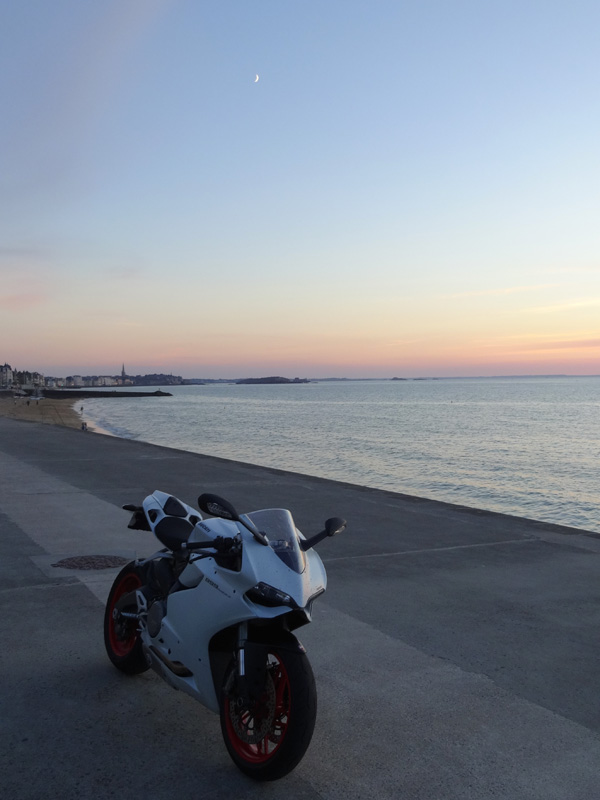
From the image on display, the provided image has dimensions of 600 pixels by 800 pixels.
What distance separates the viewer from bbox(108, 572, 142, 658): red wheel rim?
4430 millimetres

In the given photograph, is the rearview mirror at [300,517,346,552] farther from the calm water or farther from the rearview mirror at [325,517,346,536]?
the calm water

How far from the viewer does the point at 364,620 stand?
555 cm

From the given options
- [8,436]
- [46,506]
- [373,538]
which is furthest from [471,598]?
[8,436]

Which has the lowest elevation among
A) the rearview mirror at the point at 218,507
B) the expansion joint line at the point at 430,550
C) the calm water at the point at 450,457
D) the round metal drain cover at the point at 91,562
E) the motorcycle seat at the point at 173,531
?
the calm water at the point at 450,457

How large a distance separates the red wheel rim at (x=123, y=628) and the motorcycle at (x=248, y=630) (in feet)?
1.96

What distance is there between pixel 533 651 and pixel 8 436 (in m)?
22.6

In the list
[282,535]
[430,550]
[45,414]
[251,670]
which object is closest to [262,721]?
[251,670]

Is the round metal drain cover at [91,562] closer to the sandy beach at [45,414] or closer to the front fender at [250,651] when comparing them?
the front fender at [250,651]

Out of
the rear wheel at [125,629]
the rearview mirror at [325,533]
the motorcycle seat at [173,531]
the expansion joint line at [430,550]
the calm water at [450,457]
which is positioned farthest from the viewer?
the calm water at [450,457]

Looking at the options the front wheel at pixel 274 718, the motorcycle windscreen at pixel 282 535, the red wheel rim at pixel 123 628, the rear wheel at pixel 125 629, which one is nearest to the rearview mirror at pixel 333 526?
the motorcycle windscreen at pixel 282 535

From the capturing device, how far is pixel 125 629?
4.44m

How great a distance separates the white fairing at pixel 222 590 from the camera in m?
3.19

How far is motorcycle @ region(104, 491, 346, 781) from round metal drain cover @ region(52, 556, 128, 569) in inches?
127

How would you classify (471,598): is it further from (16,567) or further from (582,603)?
(16,567)
